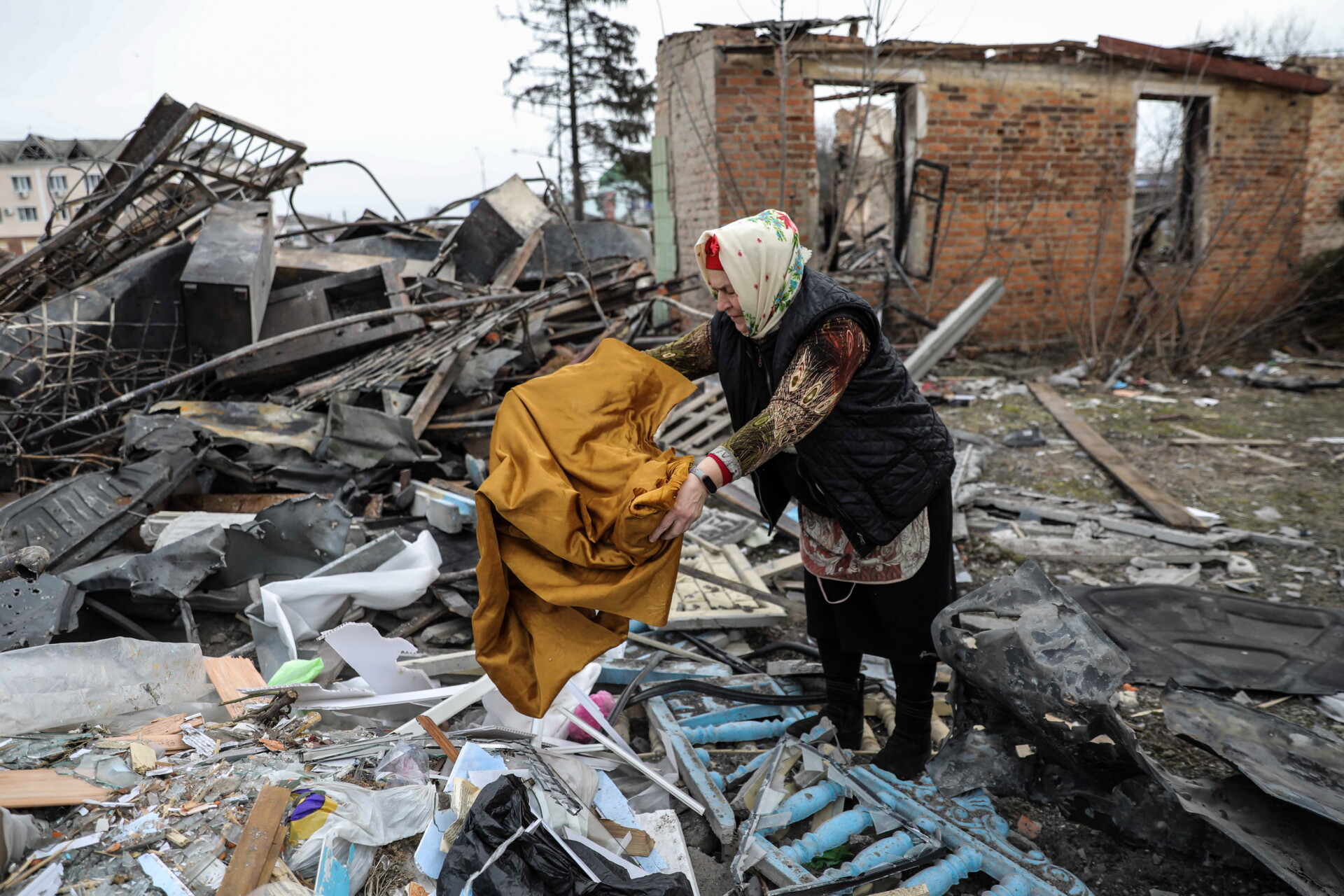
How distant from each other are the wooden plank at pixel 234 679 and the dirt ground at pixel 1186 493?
2089 mm

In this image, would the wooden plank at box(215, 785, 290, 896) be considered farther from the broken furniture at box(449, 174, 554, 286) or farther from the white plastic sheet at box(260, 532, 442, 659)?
the broken furniture at box(449, 174, 554, 286)

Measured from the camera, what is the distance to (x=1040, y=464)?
6148 mm

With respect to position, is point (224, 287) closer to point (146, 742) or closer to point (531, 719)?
point (146, 742)

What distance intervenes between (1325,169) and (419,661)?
13509mm

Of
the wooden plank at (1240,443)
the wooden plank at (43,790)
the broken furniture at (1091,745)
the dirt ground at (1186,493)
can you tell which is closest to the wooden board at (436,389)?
the dirt ground at (1186,493)

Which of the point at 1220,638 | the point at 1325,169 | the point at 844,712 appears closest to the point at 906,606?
the point at 844,712

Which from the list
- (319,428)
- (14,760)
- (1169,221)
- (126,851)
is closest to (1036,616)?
(126,851)

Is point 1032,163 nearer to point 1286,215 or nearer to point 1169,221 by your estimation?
point 1169,221

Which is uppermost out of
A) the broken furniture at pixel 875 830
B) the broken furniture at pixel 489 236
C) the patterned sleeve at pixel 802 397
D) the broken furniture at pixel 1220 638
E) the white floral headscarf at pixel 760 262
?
the broken furniture at pixel 489 236

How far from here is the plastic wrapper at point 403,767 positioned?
2.02 m

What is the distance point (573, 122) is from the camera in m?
16.9

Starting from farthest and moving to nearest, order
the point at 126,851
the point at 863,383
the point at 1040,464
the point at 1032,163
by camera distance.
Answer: the point at 1032,163 < the point at 1040,464 < the point at 863,383 < the point at 126,851

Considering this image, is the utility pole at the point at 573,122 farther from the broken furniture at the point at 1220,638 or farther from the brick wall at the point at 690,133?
the broken furniture at the point at 1220,638

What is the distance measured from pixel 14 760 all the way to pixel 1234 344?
1251 centimetres
